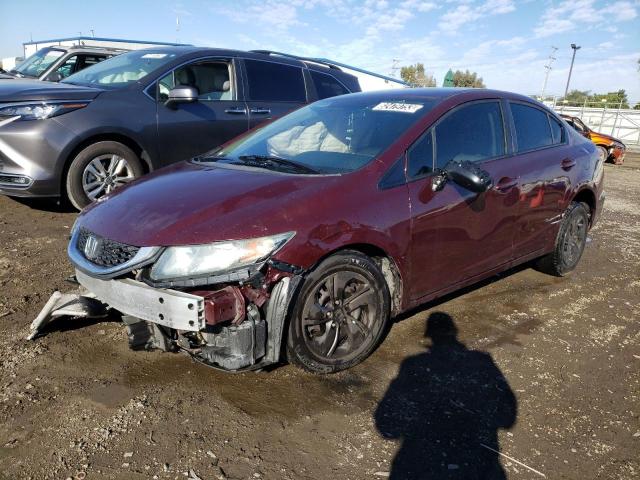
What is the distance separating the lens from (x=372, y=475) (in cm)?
220

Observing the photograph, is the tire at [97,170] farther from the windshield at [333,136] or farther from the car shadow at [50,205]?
the windshield at [333,136]

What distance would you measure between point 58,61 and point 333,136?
6.53m

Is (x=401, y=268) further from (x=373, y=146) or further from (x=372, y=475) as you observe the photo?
(x=372, y=475)

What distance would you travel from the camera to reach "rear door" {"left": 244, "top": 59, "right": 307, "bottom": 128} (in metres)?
6.35

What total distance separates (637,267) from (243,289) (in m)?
4.65

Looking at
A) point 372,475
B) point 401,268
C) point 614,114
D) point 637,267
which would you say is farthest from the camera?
point 614,114

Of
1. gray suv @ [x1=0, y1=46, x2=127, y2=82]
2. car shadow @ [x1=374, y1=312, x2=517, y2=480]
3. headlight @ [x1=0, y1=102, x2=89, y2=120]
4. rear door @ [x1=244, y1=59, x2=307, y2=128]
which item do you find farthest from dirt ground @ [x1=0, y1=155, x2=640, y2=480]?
gray suv @ [x1=0, y1=46, x2=127, y2=82]

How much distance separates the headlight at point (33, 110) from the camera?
4.93m

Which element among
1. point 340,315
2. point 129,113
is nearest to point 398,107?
point 340,315

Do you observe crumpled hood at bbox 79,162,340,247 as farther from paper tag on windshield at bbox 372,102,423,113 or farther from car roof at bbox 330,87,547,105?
car roof at bbox 330,87,547,105

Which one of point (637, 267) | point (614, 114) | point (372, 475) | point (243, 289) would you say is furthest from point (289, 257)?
point (614, 114)

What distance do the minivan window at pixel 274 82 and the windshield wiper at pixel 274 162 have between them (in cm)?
315

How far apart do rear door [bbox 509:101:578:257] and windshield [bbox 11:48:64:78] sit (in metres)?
7.32

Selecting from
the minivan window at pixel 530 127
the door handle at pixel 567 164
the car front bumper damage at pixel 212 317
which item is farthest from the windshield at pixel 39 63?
the door handle at pixel 567 164
